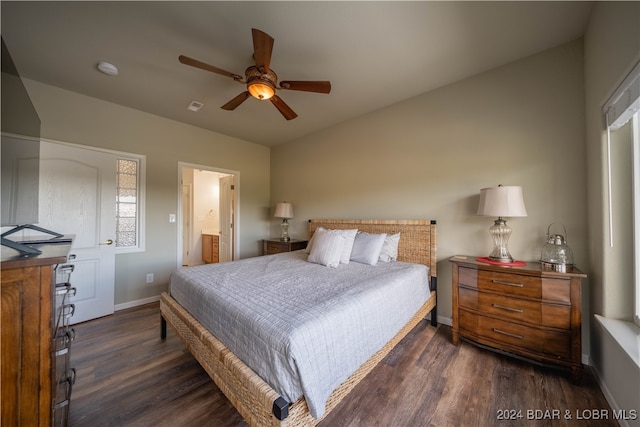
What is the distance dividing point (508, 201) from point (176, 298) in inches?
118

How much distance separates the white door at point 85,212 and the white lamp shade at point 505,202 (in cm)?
423

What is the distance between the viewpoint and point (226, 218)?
4652 mm

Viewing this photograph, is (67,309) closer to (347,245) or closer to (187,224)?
(347,245)

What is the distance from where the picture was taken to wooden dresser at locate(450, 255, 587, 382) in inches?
67.9

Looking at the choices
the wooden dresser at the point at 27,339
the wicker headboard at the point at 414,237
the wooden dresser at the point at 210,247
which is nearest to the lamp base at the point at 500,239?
the wicker headboard at the point at 414,237

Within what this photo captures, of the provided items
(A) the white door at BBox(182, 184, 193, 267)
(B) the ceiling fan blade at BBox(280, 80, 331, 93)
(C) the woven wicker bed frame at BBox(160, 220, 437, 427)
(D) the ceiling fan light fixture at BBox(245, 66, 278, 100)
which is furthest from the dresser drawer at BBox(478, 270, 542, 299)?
(A) the white door at BBox(182, 184, 193, 267)

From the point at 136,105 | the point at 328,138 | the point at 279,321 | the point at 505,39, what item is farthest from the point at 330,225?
the point at 136,105

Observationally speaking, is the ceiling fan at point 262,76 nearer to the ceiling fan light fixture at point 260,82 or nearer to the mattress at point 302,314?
the ceiling fan light fixture at point 260,82

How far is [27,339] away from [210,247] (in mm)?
5177

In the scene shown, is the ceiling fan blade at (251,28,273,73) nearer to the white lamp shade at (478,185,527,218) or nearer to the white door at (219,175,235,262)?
the white lamp shade at (478,185,527,218)

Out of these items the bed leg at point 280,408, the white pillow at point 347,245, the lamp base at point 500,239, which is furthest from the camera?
the white pillow at point 347,245

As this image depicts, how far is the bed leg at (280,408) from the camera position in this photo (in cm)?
99

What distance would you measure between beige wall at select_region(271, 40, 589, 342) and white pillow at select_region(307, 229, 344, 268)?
85 cm

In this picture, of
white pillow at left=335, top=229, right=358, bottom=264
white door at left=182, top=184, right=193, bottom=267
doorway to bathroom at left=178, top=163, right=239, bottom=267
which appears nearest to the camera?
white pillow at left=335, top=229, right=358, bottom=264
